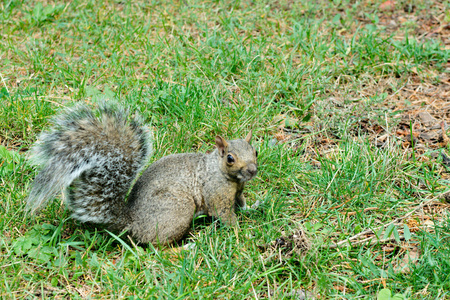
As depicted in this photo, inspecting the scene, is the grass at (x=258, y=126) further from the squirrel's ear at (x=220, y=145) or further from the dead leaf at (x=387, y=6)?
the squirrel's ear at (x=220, y=145)

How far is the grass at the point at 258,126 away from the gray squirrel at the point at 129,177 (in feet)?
0.57

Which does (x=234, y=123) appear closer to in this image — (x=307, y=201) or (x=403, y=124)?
(x=307, y=201)

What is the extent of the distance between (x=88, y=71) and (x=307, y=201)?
8.01ft

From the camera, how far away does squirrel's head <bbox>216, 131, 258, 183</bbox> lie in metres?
3.01

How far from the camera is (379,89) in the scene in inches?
175

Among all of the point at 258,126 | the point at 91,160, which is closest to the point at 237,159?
the point at 91,160

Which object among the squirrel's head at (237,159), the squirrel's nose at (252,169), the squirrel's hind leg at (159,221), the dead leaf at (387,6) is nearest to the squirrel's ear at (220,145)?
the squirrel's head at (237,159)

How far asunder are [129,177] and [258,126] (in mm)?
1456

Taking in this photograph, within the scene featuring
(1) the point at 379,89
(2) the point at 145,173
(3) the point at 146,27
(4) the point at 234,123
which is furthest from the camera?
(3) the point at 146,27

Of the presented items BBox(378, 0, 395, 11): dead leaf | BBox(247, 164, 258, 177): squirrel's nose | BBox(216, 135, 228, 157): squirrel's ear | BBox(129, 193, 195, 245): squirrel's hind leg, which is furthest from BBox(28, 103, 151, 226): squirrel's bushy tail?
BBox(378, 0, 395, 11): dead leaf

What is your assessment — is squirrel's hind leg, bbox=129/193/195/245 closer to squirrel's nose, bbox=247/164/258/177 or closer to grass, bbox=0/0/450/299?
grass, bbox=0/0/450/299

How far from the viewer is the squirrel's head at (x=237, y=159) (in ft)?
9.88

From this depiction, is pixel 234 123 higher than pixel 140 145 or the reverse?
the reverse

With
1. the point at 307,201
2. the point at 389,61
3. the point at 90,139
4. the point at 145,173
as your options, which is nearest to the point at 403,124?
the point at 389,61
